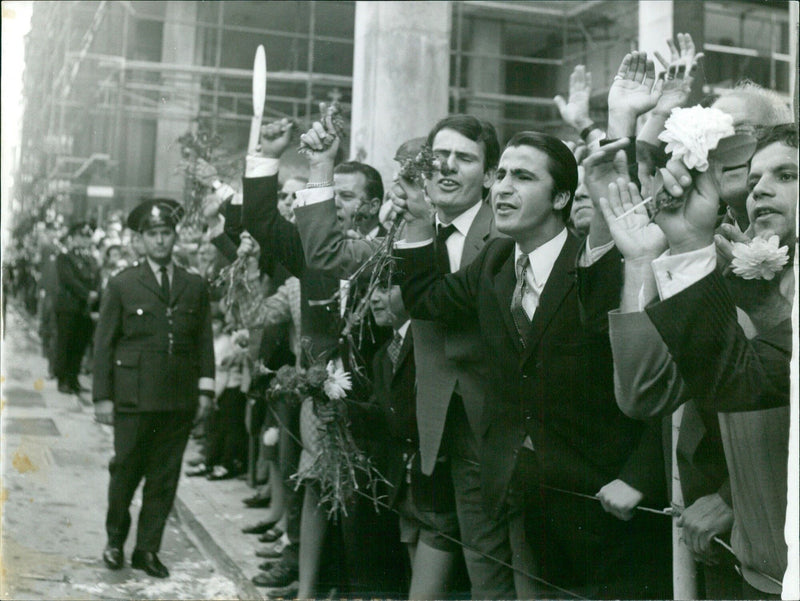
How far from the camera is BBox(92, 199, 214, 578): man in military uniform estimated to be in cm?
560

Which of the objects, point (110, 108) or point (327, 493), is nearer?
point (327, 493)

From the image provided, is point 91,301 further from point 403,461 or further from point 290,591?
point 403,461

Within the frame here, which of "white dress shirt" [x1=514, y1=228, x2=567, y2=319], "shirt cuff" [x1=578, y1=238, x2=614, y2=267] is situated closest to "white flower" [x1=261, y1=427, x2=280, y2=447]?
"white dress shirt" [x1=514, y1=228, x2=567, y2=319]

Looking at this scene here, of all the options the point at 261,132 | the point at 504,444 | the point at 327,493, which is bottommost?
the point at 327,493

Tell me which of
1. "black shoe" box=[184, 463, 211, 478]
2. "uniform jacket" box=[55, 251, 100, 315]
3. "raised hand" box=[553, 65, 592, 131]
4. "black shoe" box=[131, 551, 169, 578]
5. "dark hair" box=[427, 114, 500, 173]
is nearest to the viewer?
"raised hand" box=[553, 65, 592, 131]

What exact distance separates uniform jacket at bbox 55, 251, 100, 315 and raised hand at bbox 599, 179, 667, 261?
11246mm

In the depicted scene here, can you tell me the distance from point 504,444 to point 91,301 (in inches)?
420

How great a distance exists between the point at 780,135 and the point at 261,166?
2.07 m

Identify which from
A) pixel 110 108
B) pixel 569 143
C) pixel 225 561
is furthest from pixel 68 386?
pixel 569 143

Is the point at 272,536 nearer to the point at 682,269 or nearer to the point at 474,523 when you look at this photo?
the point at 474,523

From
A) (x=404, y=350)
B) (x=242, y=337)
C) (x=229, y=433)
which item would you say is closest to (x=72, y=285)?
(x=229, y=433)

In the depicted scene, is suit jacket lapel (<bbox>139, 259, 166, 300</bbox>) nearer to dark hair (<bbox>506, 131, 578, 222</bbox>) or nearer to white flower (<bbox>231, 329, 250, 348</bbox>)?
white flower (<bbox>231, 329, 250, 348</bbox>)

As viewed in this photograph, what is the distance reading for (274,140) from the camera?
3871 mm

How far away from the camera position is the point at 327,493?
4.22m
